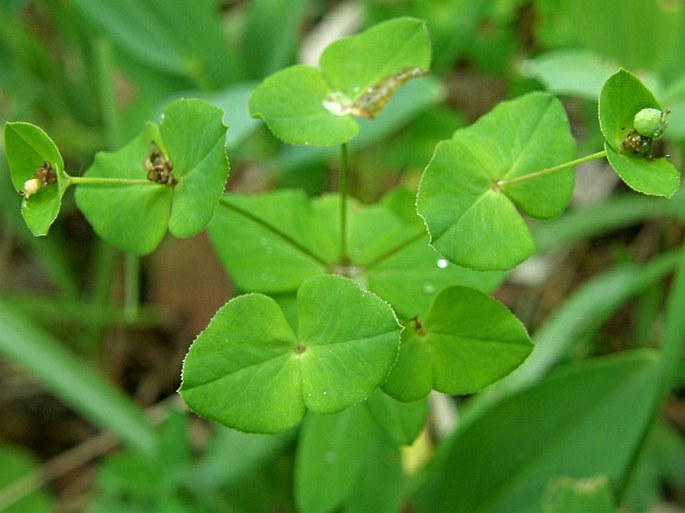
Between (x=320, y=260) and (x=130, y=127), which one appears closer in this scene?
(x=320, y=260)

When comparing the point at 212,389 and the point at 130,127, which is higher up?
the point at 212,389

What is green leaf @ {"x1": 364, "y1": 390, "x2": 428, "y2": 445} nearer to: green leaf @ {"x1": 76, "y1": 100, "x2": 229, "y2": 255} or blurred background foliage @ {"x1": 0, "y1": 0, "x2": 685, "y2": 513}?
green leaf @ {"x1": 76, "y1": 100, "x2": 229, "y2": 255}

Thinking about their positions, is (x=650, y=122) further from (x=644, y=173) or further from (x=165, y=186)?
(x=165, y=186)

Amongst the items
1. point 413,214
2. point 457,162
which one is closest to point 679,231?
point 413,214

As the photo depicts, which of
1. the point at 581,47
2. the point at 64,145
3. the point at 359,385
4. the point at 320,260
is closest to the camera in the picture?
the point at 359,385

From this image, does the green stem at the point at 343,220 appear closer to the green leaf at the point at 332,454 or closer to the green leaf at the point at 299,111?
the green leaf at the point at 299,111

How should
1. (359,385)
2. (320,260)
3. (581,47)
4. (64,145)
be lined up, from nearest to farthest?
(359,385) → (320,260) → (581,47) → (64,145)

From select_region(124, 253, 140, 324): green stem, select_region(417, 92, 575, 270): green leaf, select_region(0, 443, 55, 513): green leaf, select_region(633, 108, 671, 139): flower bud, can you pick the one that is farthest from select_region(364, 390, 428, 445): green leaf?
select_region(0, 443, 55, 513): green leaf

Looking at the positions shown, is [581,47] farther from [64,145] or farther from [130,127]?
[64,145]
